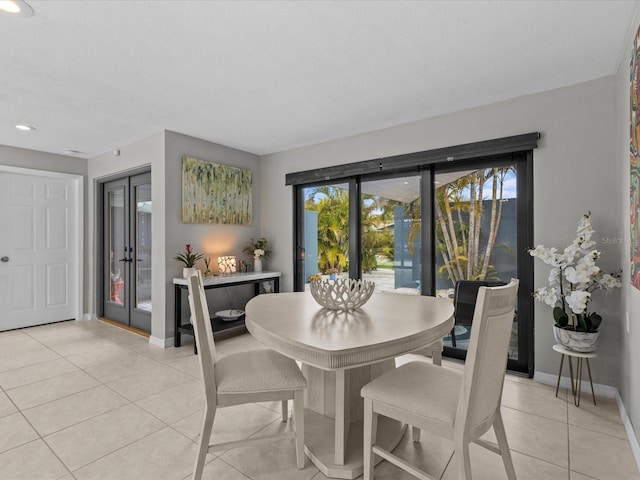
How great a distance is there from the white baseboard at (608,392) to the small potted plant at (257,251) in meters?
3.25

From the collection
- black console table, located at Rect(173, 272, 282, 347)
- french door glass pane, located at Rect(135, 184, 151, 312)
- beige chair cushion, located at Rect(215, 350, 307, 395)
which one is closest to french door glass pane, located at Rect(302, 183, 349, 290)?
black console table, located at Rect(173, 272, 282, 347)

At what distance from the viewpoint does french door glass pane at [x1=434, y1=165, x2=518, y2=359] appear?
3.12m

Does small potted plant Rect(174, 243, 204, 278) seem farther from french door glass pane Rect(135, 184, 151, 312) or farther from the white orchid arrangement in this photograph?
the white orchid arrangement

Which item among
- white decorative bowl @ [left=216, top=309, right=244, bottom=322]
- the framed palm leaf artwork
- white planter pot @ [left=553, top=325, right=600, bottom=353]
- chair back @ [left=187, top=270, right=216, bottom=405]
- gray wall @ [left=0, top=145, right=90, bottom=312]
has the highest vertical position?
gray wall @ [left=0, top=145, right=90, bottom=312]

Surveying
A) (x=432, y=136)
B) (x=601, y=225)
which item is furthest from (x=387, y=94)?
(x=601, y=225)

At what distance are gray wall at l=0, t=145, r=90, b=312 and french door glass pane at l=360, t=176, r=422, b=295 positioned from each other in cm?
404

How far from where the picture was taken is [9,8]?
1.80 meters

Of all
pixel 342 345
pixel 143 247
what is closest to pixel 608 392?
pixel 342 345

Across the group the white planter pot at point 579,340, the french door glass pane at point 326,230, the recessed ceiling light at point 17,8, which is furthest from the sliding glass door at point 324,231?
the recessed ceiling light at point 17,8

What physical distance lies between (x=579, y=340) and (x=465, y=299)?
1.00m

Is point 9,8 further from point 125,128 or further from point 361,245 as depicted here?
point 361,245

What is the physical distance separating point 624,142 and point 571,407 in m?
1.85

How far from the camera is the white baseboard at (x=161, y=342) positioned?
149 inches

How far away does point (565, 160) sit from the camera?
2740 millimetres
